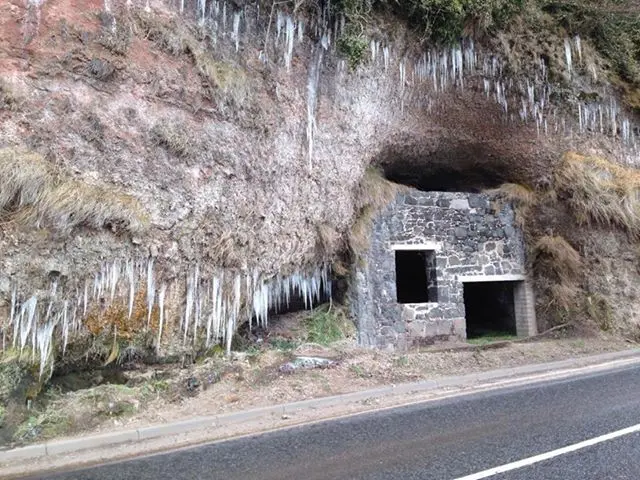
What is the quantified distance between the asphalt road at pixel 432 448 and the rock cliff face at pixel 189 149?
254cm

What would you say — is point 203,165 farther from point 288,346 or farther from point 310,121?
point 288,346

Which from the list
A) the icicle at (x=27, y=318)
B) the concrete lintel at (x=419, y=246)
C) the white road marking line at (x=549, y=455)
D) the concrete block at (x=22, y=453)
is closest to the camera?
the white road marking line at (x=549, y=455)

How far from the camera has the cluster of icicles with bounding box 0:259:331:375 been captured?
6.29 metres

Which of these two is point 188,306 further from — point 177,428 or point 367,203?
point 367,203

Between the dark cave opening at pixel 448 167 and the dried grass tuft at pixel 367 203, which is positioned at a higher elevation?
the dark cave opening at pixel 448 167

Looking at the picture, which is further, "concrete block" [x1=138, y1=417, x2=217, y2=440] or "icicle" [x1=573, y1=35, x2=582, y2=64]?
"icicle" [x1=573, y1=35, x2=582, y2=64]

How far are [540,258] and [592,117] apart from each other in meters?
4.28

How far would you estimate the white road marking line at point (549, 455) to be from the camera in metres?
4.27

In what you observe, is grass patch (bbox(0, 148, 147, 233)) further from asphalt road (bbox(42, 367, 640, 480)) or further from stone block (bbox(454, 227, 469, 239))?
stone block (bbox(454, 227, 469, 239))

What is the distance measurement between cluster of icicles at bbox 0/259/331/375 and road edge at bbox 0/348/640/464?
47.0 inches

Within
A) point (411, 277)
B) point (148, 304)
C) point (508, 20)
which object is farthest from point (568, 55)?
point (148, 304)

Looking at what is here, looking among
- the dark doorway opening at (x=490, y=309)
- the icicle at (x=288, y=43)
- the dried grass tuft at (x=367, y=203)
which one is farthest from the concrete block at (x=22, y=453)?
the dark doorway opening at (x=490, y=309)

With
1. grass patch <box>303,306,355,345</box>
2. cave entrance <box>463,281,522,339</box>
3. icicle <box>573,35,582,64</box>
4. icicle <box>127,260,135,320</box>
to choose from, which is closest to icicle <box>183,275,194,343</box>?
icicle <box>127,260,135,320</box>

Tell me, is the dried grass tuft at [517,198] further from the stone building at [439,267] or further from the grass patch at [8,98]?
the grass patch at [8,98]
